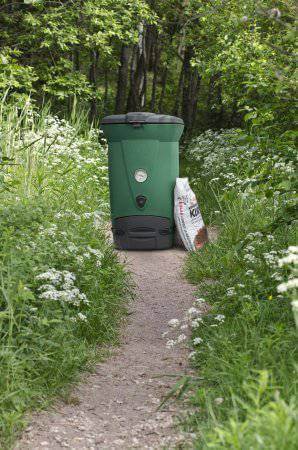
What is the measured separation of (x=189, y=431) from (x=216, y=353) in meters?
0.67

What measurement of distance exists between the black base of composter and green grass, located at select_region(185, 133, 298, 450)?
0.91 m

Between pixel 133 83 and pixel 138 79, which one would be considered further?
pixel 138 79

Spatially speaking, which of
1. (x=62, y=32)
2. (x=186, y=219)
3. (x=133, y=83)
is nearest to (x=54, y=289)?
(x=186, y=219)

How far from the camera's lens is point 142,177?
7.12 metres

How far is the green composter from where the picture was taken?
698 cm

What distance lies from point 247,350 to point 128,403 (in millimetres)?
721

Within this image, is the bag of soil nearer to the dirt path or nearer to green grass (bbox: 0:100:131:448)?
green grass (bbox: 0:100:131:448)

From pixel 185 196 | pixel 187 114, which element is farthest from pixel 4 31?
pixel 187 114

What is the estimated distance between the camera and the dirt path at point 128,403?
3.21 meters

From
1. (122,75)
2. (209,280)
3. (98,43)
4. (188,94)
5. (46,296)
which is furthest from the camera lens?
(188,94)

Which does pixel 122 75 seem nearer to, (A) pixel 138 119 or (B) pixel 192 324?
(A) pixel 138 119

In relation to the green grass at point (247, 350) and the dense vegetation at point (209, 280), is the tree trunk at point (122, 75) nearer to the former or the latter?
the dense vegetation at point (209, 280)

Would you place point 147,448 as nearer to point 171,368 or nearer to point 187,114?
point 171,368

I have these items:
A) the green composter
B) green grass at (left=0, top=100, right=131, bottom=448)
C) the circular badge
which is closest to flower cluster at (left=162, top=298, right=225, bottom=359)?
green grass at (left=0, top=100, right=131, bottom=448)
